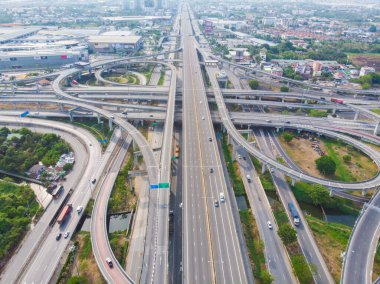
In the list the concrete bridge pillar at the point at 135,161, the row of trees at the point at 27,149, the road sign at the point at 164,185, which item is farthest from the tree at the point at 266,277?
the row of trees at the point at 27,149

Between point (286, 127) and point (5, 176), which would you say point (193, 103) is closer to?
point (286, 127)

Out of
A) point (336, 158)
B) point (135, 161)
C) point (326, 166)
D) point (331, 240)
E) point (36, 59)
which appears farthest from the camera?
point (36, 59)

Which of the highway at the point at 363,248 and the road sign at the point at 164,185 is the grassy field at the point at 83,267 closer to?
the road sign at the point at 164,185

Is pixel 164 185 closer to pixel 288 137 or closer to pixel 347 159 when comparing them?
pixel 288 137

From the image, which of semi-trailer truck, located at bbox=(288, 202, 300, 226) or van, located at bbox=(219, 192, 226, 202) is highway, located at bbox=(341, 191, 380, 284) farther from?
van, located at bbox=(219, 192, 226, 202)

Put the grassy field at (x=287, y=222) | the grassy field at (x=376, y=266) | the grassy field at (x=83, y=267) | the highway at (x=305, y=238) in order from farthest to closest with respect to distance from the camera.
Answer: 1. the grassy field at (x=376, y=266)
2. the highway at (x=305, y=238)
3. the grassy field at (x=83, y=267)
4. the grassy field at (x=287, y=222)

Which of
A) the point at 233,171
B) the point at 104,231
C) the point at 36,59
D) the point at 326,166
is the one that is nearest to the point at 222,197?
the point at 233,171

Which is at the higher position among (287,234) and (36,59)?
(36,59)
